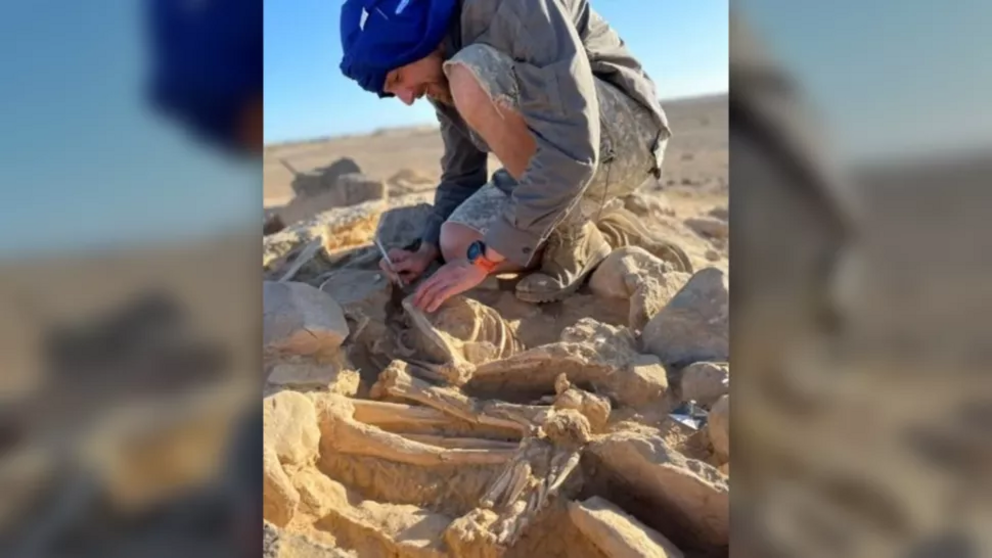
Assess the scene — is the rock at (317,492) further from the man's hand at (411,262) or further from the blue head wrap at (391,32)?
the blue head wrap at (391,32)

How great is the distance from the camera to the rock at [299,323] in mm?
2426

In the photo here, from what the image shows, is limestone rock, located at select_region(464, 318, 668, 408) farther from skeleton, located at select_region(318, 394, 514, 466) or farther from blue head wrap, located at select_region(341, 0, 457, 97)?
blue head wrap, located at select_region(341, 0, 457, 97)

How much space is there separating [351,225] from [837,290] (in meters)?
3.20

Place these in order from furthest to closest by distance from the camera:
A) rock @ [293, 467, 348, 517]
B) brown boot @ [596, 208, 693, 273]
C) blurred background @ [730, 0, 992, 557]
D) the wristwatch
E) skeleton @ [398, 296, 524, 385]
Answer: brown boot @ [596, 208, 693, 273] → the wristwatch → skeleton @ [398, 296, 524, 385] → rock @ [293, 467, 348, 517] → blurred background @ [730, 0, 992, 557]

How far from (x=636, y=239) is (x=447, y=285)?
954mm

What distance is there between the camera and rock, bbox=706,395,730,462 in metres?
2.00

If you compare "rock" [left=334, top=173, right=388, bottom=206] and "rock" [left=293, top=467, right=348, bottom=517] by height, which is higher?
"rock" [left=334, top=173, right=388, bottom=206]

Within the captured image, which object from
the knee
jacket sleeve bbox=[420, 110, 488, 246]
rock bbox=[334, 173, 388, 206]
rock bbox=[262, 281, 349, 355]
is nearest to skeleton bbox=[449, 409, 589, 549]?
rock bbox=[262, 281, 349, 355]

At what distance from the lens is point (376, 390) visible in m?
2.43

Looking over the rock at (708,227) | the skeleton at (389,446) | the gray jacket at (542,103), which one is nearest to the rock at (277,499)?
the skeleton at (389,446)

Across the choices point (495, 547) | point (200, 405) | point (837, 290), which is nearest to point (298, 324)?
point (495, 547)

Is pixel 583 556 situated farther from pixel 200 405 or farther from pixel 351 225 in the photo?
pixel 351 225

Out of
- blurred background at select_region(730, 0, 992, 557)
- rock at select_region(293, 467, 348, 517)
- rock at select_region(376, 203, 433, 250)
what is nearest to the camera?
blurred background at select_region(730, 0, 992, 557)

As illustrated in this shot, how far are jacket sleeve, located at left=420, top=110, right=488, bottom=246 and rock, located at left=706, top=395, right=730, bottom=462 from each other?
1410mm
